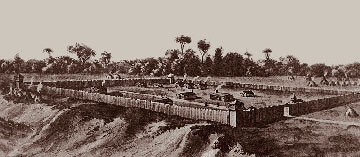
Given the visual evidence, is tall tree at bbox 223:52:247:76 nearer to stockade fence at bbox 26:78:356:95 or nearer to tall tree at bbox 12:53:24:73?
stockade fence at bbox 26:78:356:95

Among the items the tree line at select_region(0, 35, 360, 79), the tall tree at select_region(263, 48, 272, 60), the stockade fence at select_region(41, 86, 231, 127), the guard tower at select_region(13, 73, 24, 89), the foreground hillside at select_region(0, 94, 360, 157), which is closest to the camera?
the foreground hillside at select_region(0, 94, 360, 157)

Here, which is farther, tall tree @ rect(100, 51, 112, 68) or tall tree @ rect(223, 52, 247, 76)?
tall tree @ rect(100, 51, 112, 68)

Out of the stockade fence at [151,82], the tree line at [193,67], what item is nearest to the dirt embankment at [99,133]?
the stockade fence at [151,82]

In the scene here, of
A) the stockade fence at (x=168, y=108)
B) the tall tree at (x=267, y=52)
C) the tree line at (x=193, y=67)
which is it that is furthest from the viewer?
the tall tree at (x=267, y=52)

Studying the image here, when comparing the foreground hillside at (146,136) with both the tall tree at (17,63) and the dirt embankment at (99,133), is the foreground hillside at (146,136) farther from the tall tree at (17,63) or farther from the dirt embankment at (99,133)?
the tall tree at (17,63)

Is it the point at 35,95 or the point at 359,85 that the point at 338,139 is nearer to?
the point at 35,95

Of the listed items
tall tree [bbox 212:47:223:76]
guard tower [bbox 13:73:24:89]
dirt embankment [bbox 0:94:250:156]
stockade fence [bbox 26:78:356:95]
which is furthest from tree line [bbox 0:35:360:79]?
dirt embankment [bbox 0:94:250:156]

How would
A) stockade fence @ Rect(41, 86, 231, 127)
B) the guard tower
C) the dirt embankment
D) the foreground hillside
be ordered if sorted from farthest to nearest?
the guard tower → stockade fence @ Rect(41, 86, 231, 127) → the dirt embankment → the foreground hillside
